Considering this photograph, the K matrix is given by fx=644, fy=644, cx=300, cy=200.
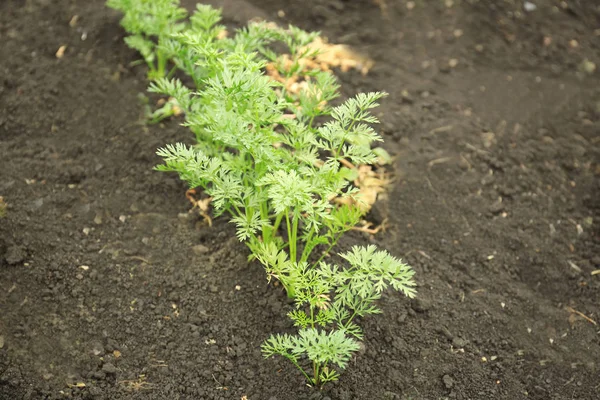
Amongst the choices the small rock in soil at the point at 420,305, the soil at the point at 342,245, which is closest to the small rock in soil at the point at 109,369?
the soil at the point at 342,245

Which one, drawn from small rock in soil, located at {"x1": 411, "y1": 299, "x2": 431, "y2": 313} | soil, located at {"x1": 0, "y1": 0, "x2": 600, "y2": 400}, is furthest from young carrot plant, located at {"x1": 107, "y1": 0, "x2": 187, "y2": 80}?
small rock in soil, located at {"x1": 411, "y1": 299, "x2": 431, "y2": 313}

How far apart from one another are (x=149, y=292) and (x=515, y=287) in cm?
190

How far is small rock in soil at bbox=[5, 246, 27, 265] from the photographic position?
3076 millimetres

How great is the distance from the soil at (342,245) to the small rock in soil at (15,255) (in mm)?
10

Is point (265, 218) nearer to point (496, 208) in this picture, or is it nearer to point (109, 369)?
point (109, 369)

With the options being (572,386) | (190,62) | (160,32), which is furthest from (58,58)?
(572,386)

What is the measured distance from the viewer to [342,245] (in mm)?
3357

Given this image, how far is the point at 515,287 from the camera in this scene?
342 centimetres

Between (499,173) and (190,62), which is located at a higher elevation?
(190,62)

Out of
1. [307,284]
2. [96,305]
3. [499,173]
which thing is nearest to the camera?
[307,284]

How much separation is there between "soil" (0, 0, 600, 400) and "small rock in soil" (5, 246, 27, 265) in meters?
0.01

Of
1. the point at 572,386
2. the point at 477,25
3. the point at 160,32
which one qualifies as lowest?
the point at 572,386

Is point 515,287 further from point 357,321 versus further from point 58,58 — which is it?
point 58,58

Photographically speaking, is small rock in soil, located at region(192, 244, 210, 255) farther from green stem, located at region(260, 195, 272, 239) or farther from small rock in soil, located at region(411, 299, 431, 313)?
small rock in soil, located at region(411, 299, 431, 313)
